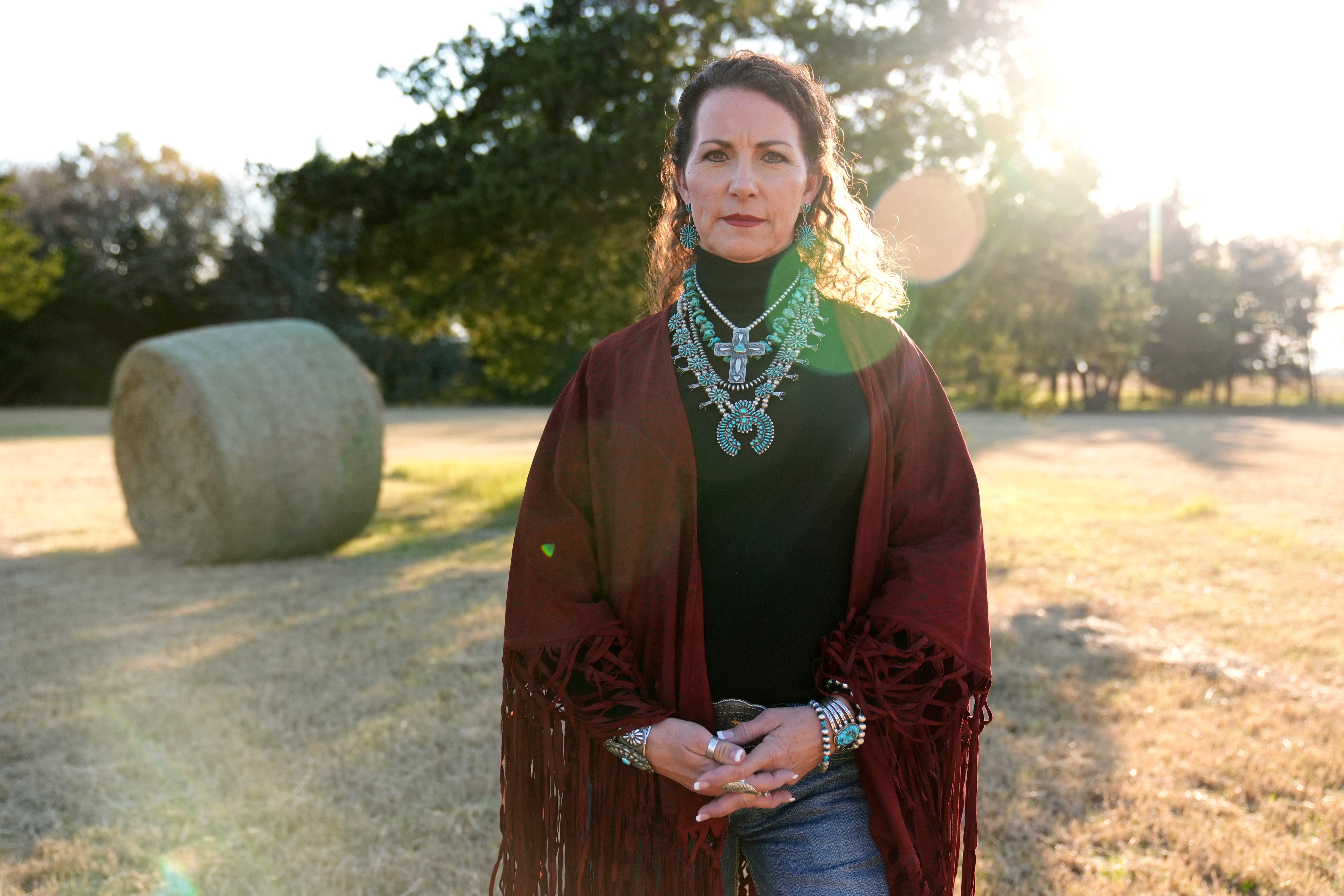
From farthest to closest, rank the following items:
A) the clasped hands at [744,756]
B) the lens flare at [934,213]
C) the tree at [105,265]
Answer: the tree at [105,265]
the lens flare at [934,213]
the clasped hands at [744,756]

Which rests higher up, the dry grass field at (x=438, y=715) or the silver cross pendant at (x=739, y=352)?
the silver cross pendant at (x=739, y=352)

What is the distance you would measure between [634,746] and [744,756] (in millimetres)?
226

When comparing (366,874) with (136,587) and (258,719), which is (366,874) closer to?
(258,719)

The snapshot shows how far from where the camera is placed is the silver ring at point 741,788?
5.14 ft

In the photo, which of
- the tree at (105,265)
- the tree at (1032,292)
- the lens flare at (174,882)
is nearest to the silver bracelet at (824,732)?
the lens flare at (174,882)

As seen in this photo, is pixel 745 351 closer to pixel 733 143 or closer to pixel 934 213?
pixel 733 143

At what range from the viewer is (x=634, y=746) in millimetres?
1675

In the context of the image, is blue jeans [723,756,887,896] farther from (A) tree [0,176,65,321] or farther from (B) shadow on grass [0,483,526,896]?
(A) tree [0,176,65,321]

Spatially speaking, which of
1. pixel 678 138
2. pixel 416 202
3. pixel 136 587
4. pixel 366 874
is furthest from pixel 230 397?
pixel 678 138

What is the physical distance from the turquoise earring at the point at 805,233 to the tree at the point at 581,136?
22.3ft

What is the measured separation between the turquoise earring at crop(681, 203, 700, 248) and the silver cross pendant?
0.71 ft

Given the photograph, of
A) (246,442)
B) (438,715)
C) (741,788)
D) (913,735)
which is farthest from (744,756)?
(246,442)

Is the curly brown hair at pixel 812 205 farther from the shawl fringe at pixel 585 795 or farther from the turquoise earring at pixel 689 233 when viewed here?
the shawl fringe at pixel 585 795

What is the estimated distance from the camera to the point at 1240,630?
5609 mm
